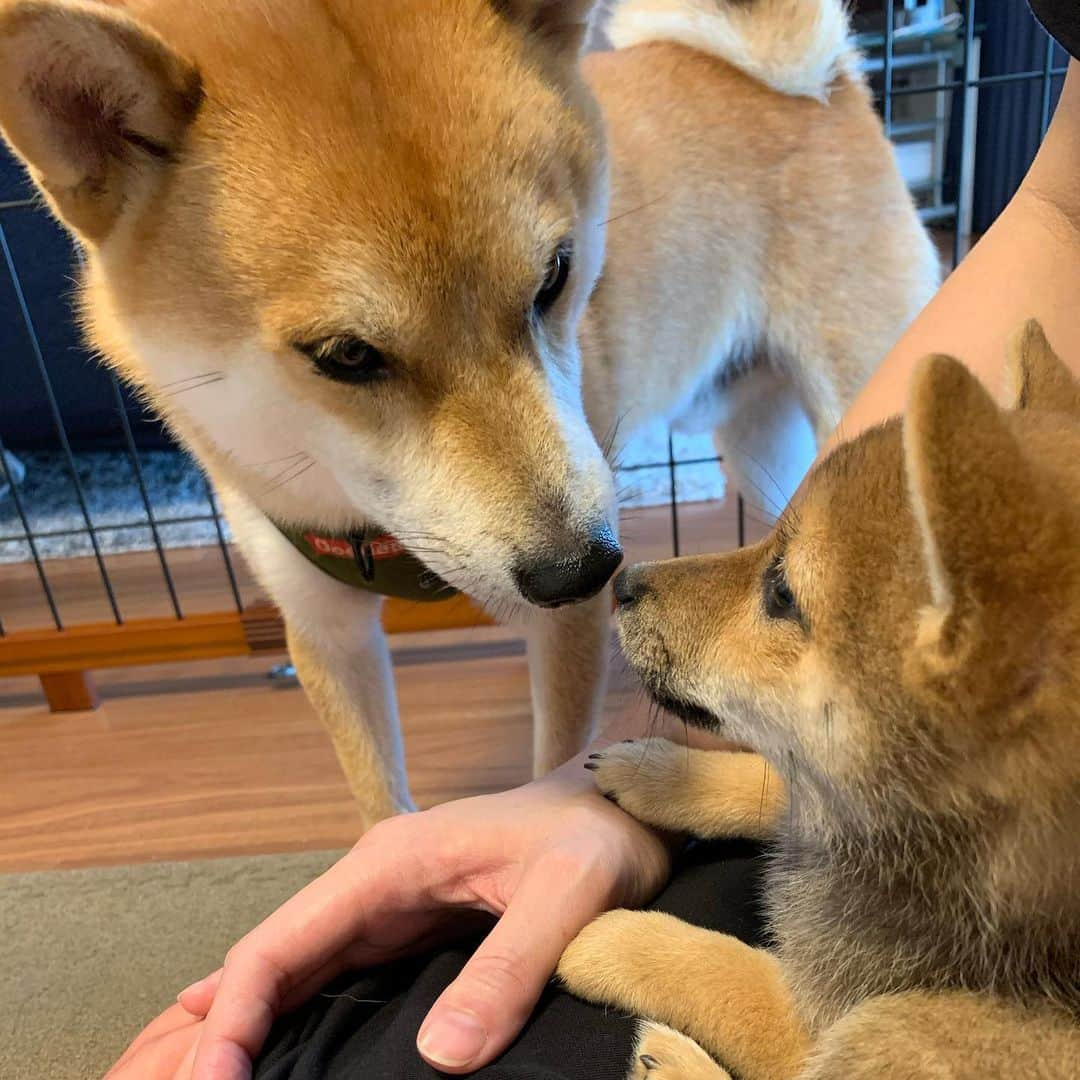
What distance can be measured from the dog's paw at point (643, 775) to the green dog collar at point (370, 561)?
10.2 inches

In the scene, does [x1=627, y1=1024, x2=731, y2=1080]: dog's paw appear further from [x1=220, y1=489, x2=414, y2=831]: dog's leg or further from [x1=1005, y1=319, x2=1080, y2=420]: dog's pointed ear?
[x1=220, y1=489, x2=414, y2=831]: dog's leg

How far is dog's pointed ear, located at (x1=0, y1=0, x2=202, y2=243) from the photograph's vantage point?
723 mm

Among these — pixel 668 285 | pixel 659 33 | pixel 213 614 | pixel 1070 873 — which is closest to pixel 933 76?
pixel 659 33

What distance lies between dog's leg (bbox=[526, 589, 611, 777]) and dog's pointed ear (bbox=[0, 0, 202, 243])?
0.57 m

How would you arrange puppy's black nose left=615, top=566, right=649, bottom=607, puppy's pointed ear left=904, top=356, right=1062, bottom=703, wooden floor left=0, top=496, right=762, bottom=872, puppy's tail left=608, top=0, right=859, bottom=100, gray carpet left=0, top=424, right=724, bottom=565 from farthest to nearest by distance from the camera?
gray carpet left=0, top=424, right=724, bottom=565, wooden floor left=0, top=496, right=762, bottom=872, puppy's tail left=608, top=0, right=859, bottom=100, puppy's black nose left=615, top=566, right=649, bottom=607, puppy's pointed ear left=904, top=356, right=1062, bottom=703

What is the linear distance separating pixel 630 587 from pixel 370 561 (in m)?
0.39

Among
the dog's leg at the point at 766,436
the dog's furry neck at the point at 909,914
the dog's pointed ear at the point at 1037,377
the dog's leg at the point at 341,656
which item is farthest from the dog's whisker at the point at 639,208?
the dog's furry neck at the point at 909,914

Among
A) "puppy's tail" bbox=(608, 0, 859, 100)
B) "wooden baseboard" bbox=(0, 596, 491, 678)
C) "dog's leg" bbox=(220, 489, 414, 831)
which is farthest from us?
"wooden baseboard" bbox=(0, 596, 491, 678)

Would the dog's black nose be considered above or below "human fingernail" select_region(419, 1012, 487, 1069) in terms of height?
above

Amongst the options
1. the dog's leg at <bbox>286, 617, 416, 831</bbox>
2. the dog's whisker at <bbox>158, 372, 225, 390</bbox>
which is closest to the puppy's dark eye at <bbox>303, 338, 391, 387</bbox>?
the dog's whisker at <bbox>158, 372, 225, 390</bbox>

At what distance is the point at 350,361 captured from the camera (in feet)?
2.72

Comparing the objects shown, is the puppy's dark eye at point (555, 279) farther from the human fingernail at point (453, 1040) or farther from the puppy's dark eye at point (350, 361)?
the human fingernail at point (453, 1040)

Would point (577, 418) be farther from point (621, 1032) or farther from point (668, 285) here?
point (668, 285)

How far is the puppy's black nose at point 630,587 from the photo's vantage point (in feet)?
2.60
